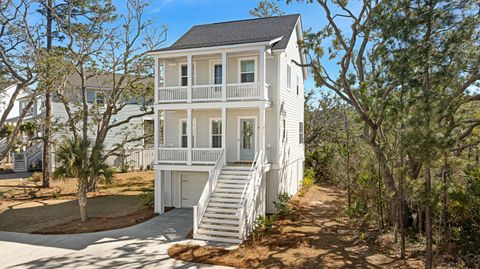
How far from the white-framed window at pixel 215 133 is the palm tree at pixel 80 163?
5.56m

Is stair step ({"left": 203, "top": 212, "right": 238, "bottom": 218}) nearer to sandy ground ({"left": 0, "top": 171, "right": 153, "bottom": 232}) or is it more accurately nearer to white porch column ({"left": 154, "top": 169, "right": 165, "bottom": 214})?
white porch column ({"left": 154, "top": 169, "right": 165, "bottom": 214})

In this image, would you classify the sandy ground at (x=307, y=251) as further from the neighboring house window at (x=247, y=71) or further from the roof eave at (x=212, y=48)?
the roof eave at (x=212, y=48)

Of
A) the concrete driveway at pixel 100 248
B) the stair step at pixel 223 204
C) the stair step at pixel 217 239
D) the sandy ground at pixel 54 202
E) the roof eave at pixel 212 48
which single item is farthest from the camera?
the sandy ground at pixel 54 202

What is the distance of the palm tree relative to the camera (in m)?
13.2

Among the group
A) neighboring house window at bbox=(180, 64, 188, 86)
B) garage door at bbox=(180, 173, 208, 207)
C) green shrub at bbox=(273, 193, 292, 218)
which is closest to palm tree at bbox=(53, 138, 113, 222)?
garage door at bbox=(180, 173, 208, 207)

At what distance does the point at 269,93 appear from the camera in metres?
15.9

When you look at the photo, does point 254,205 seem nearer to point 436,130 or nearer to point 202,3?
point 436,130

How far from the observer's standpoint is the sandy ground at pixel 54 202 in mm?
14609

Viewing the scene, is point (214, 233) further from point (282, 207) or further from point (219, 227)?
point (282, 207)

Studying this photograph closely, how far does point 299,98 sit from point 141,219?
42.6ft

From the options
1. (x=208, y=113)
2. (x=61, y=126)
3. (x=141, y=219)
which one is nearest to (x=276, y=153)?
(x=208, y=113)

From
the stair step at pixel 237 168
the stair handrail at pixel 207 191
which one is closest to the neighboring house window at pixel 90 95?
the stair handrail at pixel 207 191

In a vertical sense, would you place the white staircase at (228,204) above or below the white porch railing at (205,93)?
below

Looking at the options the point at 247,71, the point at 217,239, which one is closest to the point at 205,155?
the point at 217,239
